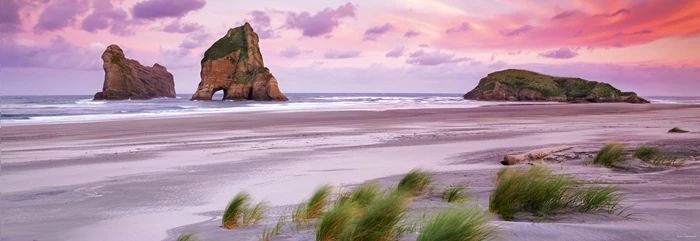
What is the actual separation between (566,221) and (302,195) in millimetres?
4567

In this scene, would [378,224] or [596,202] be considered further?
[596,202]

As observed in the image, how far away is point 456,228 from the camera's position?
15.1 feet

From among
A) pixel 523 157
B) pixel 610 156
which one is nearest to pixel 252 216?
pixel 523 157

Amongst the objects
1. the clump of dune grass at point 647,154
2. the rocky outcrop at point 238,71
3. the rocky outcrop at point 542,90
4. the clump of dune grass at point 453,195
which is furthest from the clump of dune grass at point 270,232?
the rocky outcrop at point 542,90

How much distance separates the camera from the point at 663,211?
6.93 metres

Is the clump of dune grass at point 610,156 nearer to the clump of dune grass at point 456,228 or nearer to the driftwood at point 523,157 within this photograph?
the driftwood at point 523,157

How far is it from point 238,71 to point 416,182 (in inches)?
4100

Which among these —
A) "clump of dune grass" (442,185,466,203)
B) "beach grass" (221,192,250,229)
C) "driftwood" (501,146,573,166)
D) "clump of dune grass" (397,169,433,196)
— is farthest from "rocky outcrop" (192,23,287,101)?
"beach grass" (221,192,250,229)

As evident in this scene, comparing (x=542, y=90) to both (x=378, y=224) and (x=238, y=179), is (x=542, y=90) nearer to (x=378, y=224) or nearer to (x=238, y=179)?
(x=238, y=179)

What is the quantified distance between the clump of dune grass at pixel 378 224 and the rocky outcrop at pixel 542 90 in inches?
3981

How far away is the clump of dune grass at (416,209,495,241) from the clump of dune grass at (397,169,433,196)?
13.6ft

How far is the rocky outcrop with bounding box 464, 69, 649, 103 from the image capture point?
102019 mm

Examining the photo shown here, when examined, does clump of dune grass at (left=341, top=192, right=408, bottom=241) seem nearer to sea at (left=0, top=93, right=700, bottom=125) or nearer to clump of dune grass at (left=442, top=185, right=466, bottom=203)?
clump of dune grass at (left=442, top=185, right=466, bottom=203)

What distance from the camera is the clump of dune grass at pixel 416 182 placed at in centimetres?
912
